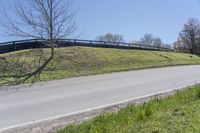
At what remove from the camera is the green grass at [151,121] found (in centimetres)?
689

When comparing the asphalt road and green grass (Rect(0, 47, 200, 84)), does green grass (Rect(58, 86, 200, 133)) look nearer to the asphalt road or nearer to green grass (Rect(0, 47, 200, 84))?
the asphalt road

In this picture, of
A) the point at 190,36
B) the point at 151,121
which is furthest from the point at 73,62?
the point at 190,36

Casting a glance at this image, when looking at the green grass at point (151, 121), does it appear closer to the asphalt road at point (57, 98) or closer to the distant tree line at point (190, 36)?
the asphalt road at point (57, 98)

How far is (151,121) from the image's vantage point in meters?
7.49

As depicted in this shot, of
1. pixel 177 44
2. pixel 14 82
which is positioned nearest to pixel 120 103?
pixel 14 82

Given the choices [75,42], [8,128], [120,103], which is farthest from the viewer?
[75,42]

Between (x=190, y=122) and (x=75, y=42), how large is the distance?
30.8 m

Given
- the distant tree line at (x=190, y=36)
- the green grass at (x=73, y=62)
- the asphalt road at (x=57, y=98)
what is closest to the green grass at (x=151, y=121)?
the asphalt road at (x=57, y=98)

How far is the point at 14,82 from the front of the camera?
18562 millimetres

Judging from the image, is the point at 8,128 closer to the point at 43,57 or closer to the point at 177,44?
the point at 43,57

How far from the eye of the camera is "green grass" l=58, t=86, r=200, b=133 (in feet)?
22.6

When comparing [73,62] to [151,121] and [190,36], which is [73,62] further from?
[190,36]

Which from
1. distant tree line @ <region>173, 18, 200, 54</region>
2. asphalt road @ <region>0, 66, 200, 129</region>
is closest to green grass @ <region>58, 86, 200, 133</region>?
asphalt road @ <region>0, 66, 200, 129</region>

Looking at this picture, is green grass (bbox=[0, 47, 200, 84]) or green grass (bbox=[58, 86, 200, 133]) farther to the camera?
green grass (bbox=[0, 47, 200, 84])
